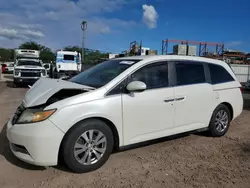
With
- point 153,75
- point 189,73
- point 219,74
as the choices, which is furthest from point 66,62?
point 153,75

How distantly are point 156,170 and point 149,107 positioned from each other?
974mm

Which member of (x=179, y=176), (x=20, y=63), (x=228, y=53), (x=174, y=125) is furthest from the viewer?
(x=228, y=53)

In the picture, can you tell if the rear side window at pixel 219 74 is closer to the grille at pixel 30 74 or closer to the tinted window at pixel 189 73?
the tinted window at pixel 189 73

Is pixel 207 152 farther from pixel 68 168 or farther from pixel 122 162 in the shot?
pixel 68 168

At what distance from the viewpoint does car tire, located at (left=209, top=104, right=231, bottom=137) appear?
5.04 m

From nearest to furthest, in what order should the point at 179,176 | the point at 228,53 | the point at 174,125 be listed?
the point at 179,176 → the point at 174,125 → the point at 228,53

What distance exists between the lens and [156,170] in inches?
142

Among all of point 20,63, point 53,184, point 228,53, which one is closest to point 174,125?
point 53,184

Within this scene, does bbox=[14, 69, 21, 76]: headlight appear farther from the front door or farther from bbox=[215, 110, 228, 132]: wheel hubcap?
bbox=[215, 110, 228, 132]: wheel hubcap

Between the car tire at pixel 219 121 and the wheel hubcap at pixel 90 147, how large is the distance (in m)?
2.56

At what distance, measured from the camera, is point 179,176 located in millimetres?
3418

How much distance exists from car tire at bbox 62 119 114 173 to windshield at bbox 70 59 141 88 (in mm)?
688

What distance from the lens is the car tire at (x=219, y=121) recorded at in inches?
198

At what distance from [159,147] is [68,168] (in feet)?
5.88
